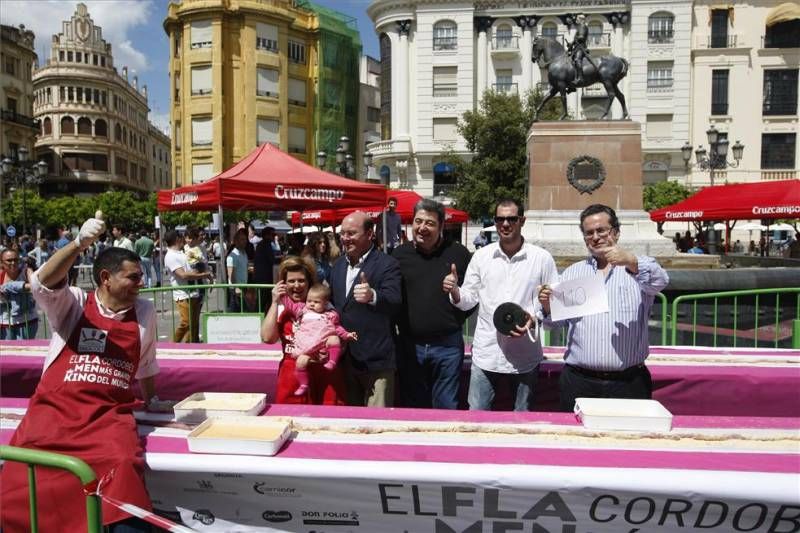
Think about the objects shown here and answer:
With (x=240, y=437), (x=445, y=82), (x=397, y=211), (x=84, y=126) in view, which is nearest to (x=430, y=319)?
(x=240, y=437)

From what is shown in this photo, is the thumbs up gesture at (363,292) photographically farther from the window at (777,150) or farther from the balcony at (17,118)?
the balcony at (17,118)

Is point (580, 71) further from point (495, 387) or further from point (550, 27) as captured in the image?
point (550, 27)

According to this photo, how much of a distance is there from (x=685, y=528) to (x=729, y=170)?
4788 cm

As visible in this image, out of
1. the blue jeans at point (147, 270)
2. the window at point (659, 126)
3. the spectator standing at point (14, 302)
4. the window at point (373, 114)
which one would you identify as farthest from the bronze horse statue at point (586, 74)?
the window at point (373, 114)

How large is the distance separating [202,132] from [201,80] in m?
4.04

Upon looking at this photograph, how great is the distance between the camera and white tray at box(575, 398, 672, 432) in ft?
8.57

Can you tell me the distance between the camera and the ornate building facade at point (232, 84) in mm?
47812

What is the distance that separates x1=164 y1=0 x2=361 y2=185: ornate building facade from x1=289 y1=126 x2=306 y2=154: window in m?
0.08

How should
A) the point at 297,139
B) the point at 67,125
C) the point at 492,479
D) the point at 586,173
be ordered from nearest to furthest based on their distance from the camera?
the point at 492,479 < the point at 586,173 < the point at 297,139 < the point at 67,125

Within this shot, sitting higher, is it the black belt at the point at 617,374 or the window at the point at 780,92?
the window at the point at 780,92

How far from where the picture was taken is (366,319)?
12.7 ft

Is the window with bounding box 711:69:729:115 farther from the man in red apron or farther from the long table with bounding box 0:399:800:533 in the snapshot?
the man in red apron

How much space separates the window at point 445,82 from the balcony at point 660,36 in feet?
47.2

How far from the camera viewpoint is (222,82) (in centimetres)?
4775
